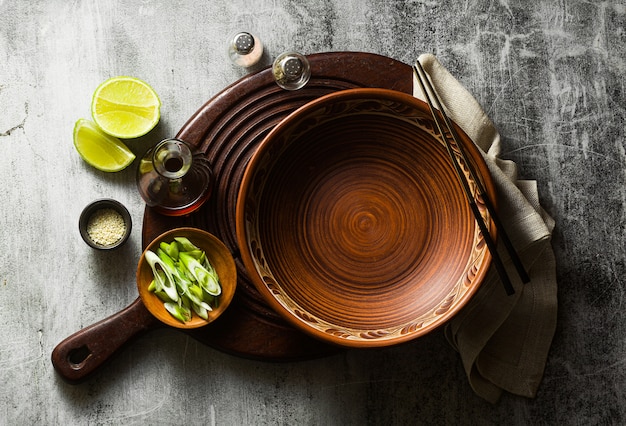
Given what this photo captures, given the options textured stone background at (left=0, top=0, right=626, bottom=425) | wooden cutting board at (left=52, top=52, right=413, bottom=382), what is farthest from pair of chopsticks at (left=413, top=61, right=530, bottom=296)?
textured stone background at (left=0, top=0, right=626, bottom=425)

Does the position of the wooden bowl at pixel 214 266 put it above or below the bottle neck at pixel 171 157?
below

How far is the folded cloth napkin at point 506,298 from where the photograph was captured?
1.34m

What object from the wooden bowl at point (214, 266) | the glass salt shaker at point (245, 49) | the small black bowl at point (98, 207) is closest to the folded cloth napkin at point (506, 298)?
the glass salt shaker at point (245, 49)

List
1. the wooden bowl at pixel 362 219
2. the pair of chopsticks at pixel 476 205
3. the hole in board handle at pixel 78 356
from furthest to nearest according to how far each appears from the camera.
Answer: the hole in board handle at pixel 78 356
the wooden bowl at pixel 362 219
the pair of chopsticks at pixel 476 205

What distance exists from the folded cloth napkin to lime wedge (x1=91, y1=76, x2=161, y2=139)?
24.9 inches

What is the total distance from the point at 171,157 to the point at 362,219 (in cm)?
44

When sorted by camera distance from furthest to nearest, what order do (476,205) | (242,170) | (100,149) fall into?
(100,149) < (242,170) < (476,205)

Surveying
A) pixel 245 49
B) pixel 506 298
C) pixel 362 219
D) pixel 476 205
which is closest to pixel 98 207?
pixel 245 49

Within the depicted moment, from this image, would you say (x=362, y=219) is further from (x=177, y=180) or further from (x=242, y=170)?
(x=177, y=180)

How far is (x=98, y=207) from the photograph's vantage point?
1.45 m

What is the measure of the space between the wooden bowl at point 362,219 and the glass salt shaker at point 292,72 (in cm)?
11

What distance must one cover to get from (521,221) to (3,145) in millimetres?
1267

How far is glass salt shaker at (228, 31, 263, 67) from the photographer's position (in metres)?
1.45

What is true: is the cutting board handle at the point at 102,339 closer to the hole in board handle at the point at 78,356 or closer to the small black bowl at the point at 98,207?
the hole in board handle at the point at 78,356
